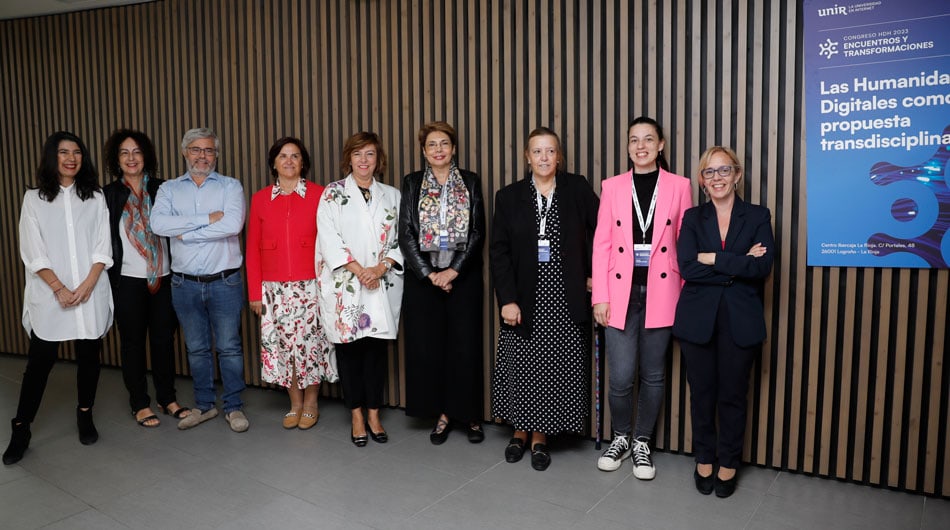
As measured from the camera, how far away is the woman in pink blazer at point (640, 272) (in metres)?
3.37

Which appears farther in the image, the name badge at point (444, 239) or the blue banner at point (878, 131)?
the name badge at point (444, 239)

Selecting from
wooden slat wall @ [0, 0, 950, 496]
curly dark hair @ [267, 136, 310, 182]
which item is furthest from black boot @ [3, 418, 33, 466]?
curly dark hair @ [267, 136, 310, 182]

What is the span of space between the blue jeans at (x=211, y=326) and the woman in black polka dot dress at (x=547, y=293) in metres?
1.80

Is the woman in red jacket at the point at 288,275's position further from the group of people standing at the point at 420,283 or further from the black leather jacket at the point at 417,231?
the black leather jacket at the point at 417,231

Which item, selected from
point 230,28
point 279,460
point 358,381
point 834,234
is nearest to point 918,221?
point 834,234

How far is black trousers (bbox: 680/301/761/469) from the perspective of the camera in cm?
314

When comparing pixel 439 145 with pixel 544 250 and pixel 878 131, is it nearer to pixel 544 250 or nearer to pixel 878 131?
pixel 544 250

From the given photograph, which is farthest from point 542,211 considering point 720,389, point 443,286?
point 720,389

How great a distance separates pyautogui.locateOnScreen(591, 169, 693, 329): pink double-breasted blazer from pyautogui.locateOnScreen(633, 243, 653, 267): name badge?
3 cm

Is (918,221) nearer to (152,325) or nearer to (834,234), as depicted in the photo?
(834,234)

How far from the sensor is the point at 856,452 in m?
3.35

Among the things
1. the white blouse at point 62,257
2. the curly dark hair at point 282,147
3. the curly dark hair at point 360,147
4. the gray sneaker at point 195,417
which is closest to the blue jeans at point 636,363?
the curly dark hair at point 360,147

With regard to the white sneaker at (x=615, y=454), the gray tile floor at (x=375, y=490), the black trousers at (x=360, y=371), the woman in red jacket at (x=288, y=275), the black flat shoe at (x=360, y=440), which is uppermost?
the woman in red jacket at (x=288, y=275)

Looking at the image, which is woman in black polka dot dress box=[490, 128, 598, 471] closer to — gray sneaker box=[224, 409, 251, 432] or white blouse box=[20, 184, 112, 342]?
gray sneaker box=[224, 409, 251, 432]
